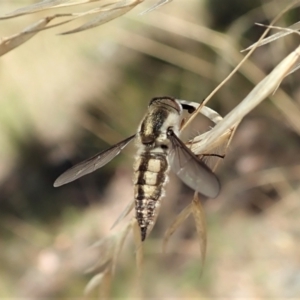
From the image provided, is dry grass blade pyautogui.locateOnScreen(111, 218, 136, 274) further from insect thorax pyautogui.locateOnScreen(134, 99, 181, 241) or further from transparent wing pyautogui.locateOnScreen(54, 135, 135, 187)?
transparent wing pyautogui.locateOnScreen(54, 135, 135, 187)

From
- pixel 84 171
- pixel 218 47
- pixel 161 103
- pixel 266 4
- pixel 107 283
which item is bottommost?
pixel 107 283

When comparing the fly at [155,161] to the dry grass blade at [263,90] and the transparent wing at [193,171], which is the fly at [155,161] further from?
the dry grass blade at [263,90]

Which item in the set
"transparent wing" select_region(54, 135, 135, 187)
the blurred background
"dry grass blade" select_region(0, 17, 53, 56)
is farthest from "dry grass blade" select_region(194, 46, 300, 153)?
the blurred background

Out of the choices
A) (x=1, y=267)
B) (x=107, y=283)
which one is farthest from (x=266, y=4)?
(x=1, y=267)

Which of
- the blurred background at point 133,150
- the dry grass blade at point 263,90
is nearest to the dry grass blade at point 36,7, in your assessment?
the dry grass blade at point 263,90

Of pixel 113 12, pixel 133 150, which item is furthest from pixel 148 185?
pixel 133 150

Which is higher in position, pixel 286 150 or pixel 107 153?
pixel 286 150

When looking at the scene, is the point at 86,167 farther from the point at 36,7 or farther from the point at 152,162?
the point at 36,7

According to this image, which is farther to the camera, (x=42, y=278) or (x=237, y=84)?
(x=42, y=278)

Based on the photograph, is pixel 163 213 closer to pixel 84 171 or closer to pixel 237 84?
pixel 237 84
